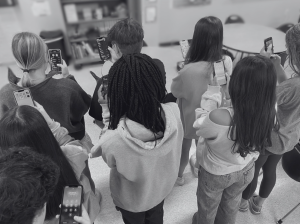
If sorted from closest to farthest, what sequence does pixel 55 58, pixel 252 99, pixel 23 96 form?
pixel 252 99
pixel 23 96
pixel 55 58

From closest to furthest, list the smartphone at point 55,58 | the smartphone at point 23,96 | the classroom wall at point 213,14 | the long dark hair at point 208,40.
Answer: the smartphone at point 23,96 → the long dark hair at point 208,40 → the smartphone at point 55,58 → the classroom wall at point 213,14

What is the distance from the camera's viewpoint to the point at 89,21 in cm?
332

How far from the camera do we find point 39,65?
3.66 ft

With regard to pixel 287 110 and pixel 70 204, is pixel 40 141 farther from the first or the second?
pixel 287 110

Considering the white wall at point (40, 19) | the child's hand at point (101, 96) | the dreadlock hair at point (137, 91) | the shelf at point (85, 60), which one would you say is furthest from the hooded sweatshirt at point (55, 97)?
the white wall at point (40, 19)

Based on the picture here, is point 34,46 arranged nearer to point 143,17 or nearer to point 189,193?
point 189,193

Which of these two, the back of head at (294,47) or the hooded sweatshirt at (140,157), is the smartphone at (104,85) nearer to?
the hooded sweatshirt at (140,157)

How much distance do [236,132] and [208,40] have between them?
1.93 ft

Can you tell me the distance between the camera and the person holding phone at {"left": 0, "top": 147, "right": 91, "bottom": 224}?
53cm

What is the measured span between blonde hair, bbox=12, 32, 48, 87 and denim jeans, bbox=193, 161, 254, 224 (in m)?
1.03

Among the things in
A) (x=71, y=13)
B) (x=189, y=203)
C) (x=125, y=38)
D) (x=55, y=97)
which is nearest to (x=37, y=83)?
(x=55, y=97)

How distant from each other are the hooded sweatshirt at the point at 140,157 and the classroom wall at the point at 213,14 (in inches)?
121

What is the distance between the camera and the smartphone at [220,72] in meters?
1.27

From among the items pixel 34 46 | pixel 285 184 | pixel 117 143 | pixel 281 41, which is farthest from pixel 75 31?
pixel 285 184
